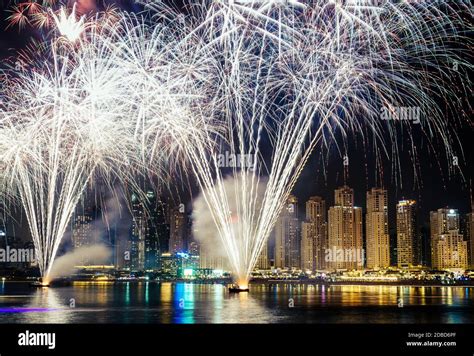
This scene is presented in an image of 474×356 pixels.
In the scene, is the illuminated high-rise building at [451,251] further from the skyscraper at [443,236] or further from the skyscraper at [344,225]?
the skyscraper at [344,225]

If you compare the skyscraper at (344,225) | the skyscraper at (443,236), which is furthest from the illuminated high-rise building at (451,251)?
the skyscraper at (344,225)

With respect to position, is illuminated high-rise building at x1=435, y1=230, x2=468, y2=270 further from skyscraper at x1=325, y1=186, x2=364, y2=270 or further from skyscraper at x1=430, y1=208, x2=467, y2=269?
skyscraper at x1=325, y1=186, x2=364, y2=270

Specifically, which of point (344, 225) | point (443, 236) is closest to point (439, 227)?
point (443, 236)

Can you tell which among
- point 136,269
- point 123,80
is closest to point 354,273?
point 136,269

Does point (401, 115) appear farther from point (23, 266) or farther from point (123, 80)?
point (23, 266)

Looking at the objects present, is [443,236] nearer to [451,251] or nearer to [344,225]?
[451,251]

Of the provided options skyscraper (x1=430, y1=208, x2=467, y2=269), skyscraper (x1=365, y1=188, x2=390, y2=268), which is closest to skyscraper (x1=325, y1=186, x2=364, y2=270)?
skyscraper (x1=365, y1=188, x2=390, y2=268)
